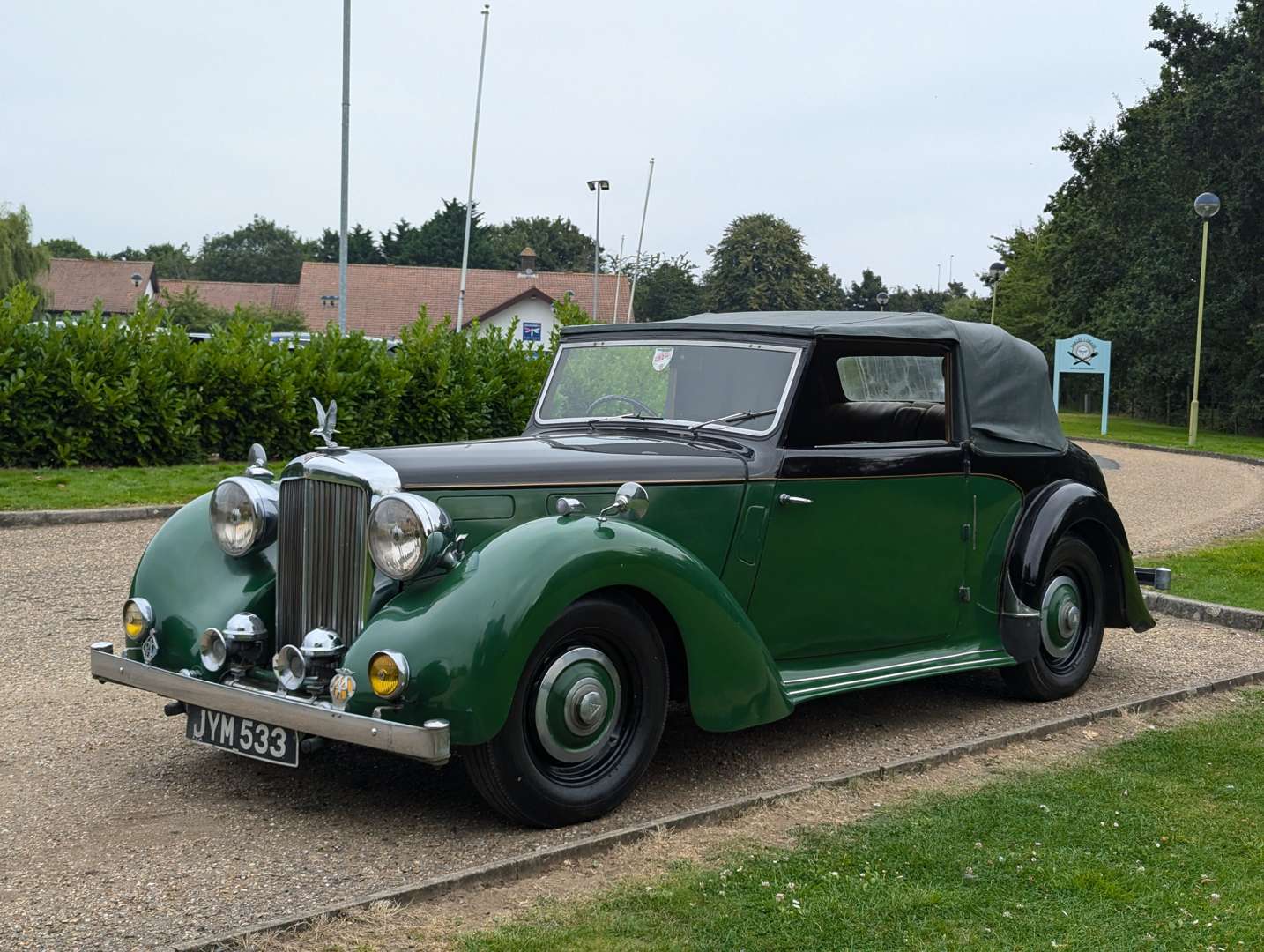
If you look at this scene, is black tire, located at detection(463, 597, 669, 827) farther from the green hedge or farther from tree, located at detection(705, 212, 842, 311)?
tree, located at detection(705, 212, 842, 311)

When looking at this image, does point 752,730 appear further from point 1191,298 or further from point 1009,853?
point 1191,298

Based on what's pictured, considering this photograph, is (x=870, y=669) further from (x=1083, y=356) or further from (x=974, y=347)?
(x=1083, y=356)

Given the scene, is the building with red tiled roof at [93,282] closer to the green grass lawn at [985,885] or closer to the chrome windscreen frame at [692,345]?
the chrome windscreen frame at [692,345]

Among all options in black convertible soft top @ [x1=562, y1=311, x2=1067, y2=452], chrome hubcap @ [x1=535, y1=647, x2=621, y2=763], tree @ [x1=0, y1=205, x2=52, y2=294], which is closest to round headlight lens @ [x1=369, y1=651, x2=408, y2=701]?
chrome hubcap @ [x1=535, y1=647, x2=621, y2=763]

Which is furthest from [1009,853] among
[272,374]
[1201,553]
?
[272,374]

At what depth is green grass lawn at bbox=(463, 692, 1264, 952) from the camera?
3.65 metres

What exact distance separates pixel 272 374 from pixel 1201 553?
10.7 meters

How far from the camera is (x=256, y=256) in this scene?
114812 millimetres

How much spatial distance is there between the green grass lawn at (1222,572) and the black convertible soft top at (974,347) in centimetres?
342

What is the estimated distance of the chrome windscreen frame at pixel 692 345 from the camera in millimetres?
5516

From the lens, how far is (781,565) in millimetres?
5410

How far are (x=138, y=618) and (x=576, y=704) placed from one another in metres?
1.77

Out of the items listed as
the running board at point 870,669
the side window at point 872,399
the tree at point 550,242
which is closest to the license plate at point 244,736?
the running board at point 870,669

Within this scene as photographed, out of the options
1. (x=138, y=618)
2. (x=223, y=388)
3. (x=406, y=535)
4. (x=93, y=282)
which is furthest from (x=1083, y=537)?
(x=93, y=282)
